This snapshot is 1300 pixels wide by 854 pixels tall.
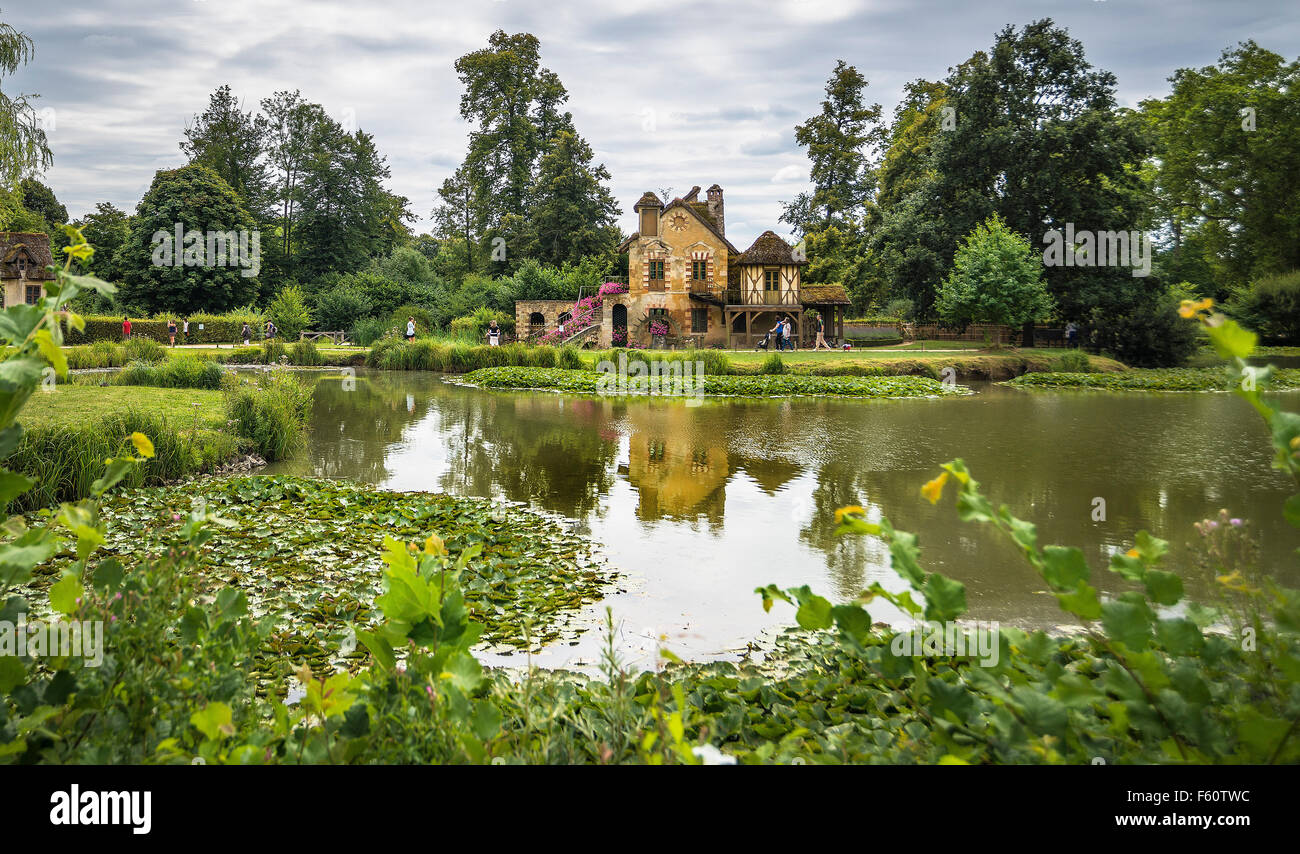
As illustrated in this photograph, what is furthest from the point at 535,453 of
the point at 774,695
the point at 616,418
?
the point at 774,695

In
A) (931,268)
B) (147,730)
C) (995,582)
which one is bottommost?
(995,582)

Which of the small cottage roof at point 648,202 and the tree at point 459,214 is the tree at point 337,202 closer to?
the tree at point 459,214

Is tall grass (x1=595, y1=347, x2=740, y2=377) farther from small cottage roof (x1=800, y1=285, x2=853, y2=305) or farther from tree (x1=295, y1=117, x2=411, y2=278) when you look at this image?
tree (x1=295, y1=117, x2=411, y2=278)

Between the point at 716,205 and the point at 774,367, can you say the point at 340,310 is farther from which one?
the point at 774,367

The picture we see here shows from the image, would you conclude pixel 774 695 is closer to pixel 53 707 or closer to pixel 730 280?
pixel 53 707

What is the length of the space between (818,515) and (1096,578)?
3126 mm

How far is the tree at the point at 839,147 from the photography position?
53.3 meters

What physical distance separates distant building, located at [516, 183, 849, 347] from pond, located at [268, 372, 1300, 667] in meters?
20.8

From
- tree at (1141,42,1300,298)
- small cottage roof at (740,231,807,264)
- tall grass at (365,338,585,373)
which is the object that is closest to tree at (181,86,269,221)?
tall grass at (365,338,585,373)

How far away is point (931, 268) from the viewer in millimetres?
38719

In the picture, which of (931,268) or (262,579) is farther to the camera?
(931,268)

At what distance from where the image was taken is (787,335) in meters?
37.3

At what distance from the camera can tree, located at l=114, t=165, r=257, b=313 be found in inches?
1812
